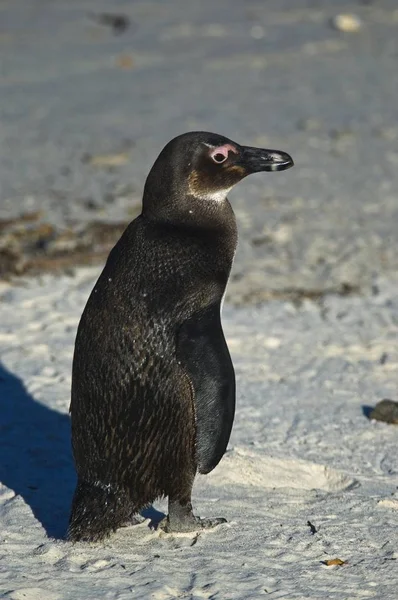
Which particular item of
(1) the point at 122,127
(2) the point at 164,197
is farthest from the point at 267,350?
(1) the point at 122,127

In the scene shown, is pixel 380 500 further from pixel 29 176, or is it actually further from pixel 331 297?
pixel 29 176

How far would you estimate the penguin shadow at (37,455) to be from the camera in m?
3.77

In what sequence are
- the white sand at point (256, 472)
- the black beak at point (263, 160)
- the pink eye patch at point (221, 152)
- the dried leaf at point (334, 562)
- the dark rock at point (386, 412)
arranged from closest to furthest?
the white sand at point (256, 472) < the dried leaf at point (334, 562) < the pink eye patch at point (221, 152) < the black beak at point (263, 160) < the dark rock at point (386, 412)

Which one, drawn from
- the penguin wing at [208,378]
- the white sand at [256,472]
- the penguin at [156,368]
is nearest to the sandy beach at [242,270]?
the white sand at [256,472]

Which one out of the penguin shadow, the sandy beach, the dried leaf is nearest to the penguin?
the sandy beach

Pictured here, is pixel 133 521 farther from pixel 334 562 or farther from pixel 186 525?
pixel 334 562

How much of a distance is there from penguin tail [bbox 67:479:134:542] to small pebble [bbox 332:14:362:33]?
8994 millimetres

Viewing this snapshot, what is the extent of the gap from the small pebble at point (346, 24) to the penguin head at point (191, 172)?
8381 mm

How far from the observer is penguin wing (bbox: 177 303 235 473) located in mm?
3314

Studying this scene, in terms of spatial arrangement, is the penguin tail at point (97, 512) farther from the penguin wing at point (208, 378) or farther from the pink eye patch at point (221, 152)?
the pink eye patch at point (221, 152)

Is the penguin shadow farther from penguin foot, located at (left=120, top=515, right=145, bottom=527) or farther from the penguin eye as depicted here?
the penguin eye

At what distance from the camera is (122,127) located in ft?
30.2

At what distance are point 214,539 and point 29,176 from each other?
16.3 feet

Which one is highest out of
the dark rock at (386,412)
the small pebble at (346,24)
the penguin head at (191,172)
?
the small pebble at (346,24)
